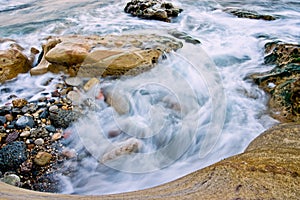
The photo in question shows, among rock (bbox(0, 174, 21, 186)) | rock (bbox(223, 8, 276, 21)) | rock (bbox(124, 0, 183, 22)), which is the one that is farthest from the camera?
rock (bbox(124, 0, 183, 22))

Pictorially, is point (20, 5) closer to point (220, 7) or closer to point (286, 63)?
point (220, 7)

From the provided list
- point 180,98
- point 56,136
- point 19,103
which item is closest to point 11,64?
point 19,103

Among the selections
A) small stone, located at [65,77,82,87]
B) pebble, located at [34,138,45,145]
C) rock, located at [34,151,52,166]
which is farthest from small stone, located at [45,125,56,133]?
small stone, located at [65,77,82,87]

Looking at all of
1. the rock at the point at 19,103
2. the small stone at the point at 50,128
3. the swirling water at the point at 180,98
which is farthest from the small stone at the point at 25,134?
the rock at the point at 19,103

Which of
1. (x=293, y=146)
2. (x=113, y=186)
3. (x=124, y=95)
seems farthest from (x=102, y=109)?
(x=293, y=146)

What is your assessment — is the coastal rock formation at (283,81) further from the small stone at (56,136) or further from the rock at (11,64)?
the rock at (11,64)

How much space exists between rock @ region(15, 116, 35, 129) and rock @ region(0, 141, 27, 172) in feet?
1.23

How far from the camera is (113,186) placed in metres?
3.21

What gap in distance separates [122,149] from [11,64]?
3.25m

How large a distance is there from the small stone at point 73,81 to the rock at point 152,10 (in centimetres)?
482

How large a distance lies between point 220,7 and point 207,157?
824cm

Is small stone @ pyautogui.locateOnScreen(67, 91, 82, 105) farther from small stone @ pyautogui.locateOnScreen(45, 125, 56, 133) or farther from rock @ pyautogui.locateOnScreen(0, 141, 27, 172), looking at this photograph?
rock @ pyautogui.locateOnScreen(0, 141, 27, 172)

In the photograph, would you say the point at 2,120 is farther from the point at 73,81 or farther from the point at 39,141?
the point at 73,81

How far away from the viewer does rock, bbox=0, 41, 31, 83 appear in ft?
16.9
